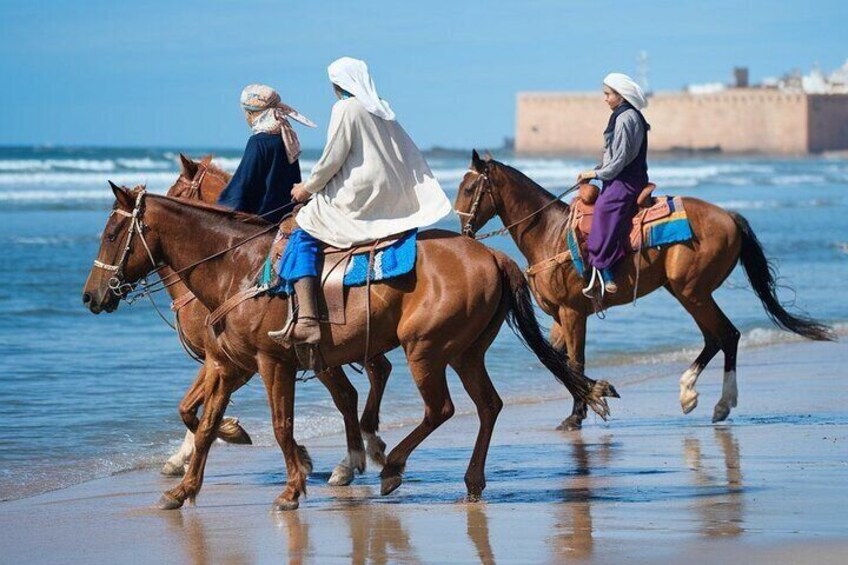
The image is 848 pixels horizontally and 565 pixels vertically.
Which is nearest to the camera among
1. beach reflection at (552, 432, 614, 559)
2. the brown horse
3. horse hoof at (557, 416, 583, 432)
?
beach reflection at (552, 432, 614, 559)

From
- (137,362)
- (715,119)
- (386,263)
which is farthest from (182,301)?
(715,119)

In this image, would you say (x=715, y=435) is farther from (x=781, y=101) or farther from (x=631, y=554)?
(x=781, y=101)

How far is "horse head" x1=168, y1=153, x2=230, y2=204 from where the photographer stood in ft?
30.7

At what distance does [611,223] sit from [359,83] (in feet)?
10.4

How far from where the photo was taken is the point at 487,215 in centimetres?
1112

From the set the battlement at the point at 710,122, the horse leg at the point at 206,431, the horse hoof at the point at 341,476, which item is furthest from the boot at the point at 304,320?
the battlement at the point at 710,122

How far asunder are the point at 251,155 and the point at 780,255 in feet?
62.0

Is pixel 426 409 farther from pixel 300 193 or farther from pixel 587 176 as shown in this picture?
pixel 587 176

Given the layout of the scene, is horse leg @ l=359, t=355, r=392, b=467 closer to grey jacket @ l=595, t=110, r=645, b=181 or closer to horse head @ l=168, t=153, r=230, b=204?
horse head @ l=168, t=153, r=230, b=204

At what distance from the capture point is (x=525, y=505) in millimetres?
7816

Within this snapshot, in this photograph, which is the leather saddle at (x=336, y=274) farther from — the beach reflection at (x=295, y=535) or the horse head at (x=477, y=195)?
the horse head at (x=477, y=195)

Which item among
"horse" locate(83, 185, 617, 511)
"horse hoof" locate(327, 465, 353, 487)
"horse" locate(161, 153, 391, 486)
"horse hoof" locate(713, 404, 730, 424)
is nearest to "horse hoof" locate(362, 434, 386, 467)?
"horse" locate(161, 153, 391, 486)

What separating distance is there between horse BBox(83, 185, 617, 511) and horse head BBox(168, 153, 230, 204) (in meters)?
1.13

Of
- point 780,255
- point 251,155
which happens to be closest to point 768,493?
point 251,155
